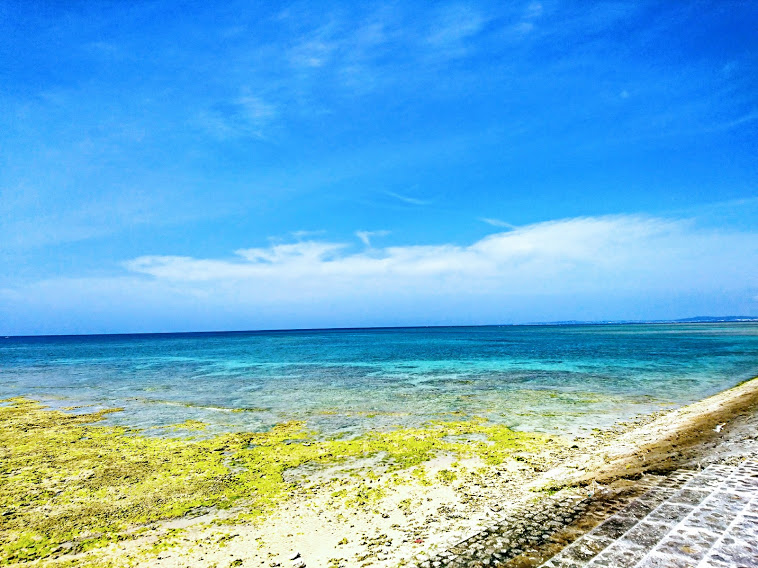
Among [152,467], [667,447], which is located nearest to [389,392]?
[152,467]

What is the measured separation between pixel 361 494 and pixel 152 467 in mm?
7172

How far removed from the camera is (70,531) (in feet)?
28.0

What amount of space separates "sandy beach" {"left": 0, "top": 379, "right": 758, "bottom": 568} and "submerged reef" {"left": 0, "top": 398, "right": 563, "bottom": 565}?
65mm

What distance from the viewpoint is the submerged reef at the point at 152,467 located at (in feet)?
29.0

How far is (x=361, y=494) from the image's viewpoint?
10094mm

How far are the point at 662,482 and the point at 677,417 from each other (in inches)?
389

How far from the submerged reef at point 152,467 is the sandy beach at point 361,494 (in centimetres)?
7

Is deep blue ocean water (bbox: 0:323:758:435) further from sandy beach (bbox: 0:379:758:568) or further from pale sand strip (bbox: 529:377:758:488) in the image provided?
sandy beach (bbox: 0:379:758:568)

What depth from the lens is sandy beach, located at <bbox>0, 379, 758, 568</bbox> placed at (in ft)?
24.9

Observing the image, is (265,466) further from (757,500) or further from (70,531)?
(757,500)

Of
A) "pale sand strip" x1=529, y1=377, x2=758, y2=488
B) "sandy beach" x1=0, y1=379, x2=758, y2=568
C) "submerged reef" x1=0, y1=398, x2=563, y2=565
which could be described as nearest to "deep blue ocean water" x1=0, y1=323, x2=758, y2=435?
"submerged reef" x1=0, y1=398, x2=563, y2=565

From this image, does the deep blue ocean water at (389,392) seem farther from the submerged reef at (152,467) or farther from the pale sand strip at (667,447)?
the pale sand strip at (667,447)

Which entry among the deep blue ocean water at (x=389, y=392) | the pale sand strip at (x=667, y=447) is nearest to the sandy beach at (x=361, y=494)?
the pale sand strip at (x=667, y=447)

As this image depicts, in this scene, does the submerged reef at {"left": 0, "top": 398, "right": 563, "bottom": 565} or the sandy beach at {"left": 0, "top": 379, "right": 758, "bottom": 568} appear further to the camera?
the submerged reef at {"left": 0, "top": 398, "right": 563, "bottom": 565}
